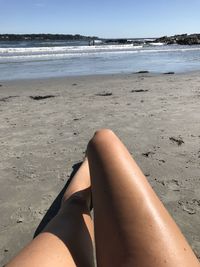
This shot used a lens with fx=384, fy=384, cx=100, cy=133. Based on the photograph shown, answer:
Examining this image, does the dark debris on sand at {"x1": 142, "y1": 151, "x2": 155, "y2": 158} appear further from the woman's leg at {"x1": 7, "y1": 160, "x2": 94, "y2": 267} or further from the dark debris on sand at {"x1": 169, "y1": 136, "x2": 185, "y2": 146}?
the woman's leg at {"x1": 7, "y1": 160, "x2": 94, "y2": 267}

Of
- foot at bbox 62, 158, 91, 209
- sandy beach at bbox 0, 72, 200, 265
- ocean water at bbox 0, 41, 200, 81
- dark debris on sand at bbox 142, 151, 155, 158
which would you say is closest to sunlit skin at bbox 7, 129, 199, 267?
foot at bbox 62, 158, 91, 209

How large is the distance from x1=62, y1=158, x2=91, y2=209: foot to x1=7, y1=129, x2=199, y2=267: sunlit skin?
0.12m

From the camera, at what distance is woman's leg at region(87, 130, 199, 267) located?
1370 mm

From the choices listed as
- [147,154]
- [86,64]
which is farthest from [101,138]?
[86,64]

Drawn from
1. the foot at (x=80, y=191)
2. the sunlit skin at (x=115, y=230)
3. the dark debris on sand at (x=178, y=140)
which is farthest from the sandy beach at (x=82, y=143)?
the sunlit skin at (x=115, y=230)

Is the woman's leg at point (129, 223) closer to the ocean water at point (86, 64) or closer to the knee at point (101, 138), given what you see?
the knee at point (101, 138)

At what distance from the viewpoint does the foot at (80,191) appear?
2.14 metres

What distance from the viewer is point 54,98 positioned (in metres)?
9.13

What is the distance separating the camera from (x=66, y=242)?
1.64m

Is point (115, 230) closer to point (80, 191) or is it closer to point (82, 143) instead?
point (80, 191)

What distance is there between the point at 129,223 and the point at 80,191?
0.80 meters

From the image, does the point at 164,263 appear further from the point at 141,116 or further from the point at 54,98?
the point at 54,98

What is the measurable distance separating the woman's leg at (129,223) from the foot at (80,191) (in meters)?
0.28

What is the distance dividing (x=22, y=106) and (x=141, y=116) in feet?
9.22
